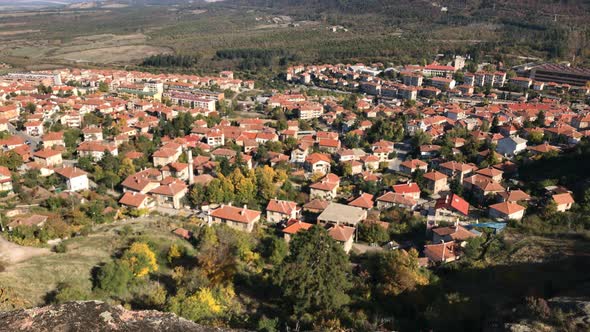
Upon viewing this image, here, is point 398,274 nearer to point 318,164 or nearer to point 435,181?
point 435,181

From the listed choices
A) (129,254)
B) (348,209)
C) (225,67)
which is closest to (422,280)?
(348,209)

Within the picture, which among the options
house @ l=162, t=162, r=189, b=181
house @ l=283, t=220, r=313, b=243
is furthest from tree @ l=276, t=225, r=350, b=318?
house @ l=162, t=162, r=189, b=181

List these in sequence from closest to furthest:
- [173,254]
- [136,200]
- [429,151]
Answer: [173,254], [136,200], [429,151]

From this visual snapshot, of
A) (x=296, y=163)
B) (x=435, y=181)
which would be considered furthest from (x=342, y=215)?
(x=296, y=163)

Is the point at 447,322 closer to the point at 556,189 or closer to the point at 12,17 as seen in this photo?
the point at 556,189

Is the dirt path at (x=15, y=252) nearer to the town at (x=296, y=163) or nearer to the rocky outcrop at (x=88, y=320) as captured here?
the town at (x=296, y=163)

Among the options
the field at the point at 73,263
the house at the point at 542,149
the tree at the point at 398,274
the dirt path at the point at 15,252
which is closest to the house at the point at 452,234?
the tree at the point at 398,274

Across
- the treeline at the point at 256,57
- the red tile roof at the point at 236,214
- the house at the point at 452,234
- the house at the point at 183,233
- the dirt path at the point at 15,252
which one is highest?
the treeline at the point at 256,57
